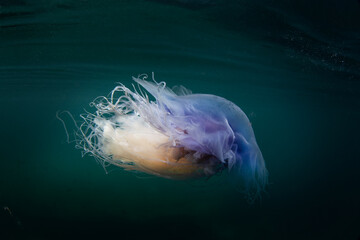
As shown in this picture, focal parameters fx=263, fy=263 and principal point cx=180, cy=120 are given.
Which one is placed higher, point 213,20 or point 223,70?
point 213,20

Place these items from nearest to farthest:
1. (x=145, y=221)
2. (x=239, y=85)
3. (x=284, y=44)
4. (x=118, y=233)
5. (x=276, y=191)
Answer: (x=284, y=44), (x=118, y=233), (x=145, y=221), (x=239, y=85), (x=276, y=191)

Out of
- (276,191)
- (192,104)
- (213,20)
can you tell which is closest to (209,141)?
(192,104)

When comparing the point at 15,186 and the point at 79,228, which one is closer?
the point at 79,228

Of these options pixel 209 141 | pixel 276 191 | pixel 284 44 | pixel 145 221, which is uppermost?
pixel 284 44

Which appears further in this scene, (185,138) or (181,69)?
(181,69)

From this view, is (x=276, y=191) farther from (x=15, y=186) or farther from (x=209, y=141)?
(x=209, y=141)

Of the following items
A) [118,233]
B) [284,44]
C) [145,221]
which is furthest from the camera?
[145,221]

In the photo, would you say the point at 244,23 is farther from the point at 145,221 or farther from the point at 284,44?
the point at 145,221
